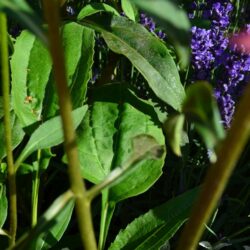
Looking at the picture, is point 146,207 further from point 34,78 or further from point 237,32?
point 237,32

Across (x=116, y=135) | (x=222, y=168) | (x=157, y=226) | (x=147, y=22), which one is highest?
(x=147, y=22)

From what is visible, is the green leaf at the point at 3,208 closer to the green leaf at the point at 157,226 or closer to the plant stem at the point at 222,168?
the green leaf at the point at 157,226

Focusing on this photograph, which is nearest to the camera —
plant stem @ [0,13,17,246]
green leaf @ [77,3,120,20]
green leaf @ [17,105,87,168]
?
plant stem @ [0,13,17,246]

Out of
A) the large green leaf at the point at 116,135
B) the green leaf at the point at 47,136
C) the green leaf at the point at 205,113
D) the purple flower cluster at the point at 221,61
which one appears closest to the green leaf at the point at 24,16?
the green leaf at the point at 205,113

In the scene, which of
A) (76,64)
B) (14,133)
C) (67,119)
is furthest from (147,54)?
(67,119)

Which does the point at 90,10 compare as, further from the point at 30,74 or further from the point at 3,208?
the point at 3,208

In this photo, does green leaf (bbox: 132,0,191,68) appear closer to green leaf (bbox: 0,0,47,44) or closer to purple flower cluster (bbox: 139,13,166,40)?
green leaf (bbox: 0,0,47,44)

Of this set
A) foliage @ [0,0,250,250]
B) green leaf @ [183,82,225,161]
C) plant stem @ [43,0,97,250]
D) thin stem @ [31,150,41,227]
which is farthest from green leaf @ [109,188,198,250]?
green leaf @ [183,82,225,161]

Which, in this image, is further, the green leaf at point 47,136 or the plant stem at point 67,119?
the green leaf at point 47,136
